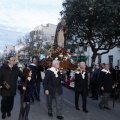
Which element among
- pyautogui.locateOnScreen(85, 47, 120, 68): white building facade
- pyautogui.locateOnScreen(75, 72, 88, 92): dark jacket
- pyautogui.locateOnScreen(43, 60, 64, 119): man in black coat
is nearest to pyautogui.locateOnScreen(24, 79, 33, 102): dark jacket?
pyautogui.locateOnScreen(43, 60, 64, 119): man in black coat

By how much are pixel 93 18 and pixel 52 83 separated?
41.6ft

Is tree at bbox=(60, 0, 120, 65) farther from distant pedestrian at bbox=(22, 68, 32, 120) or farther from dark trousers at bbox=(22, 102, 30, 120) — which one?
dark trousers at bbox=(22, 102, 30, 120)

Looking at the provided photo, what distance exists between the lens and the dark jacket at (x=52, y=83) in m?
9.55

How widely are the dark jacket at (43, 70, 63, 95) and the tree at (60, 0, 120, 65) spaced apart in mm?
11507

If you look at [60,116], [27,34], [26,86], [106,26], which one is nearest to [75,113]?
[60,116]

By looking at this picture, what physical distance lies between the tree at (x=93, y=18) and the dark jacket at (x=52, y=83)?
11.5 metres

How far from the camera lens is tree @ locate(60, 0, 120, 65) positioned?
20.4 meters

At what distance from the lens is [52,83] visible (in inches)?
377

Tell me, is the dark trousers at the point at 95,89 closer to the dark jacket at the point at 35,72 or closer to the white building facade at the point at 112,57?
the dark jacket at the point at 35,72

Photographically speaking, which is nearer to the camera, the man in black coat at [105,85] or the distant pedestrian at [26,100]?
the distant pedestrian at [26,100]

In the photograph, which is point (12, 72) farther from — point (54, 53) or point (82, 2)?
point (82, 2)

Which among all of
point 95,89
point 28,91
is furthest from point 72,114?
point 95,89

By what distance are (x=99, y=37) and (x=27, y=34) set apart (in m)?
60.8

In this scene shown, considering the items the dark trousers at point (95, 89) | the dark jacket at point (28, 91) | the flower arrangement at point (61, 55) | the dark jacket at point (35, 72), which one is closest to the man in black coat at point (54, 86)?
the dark jacket at point (28, 91)
